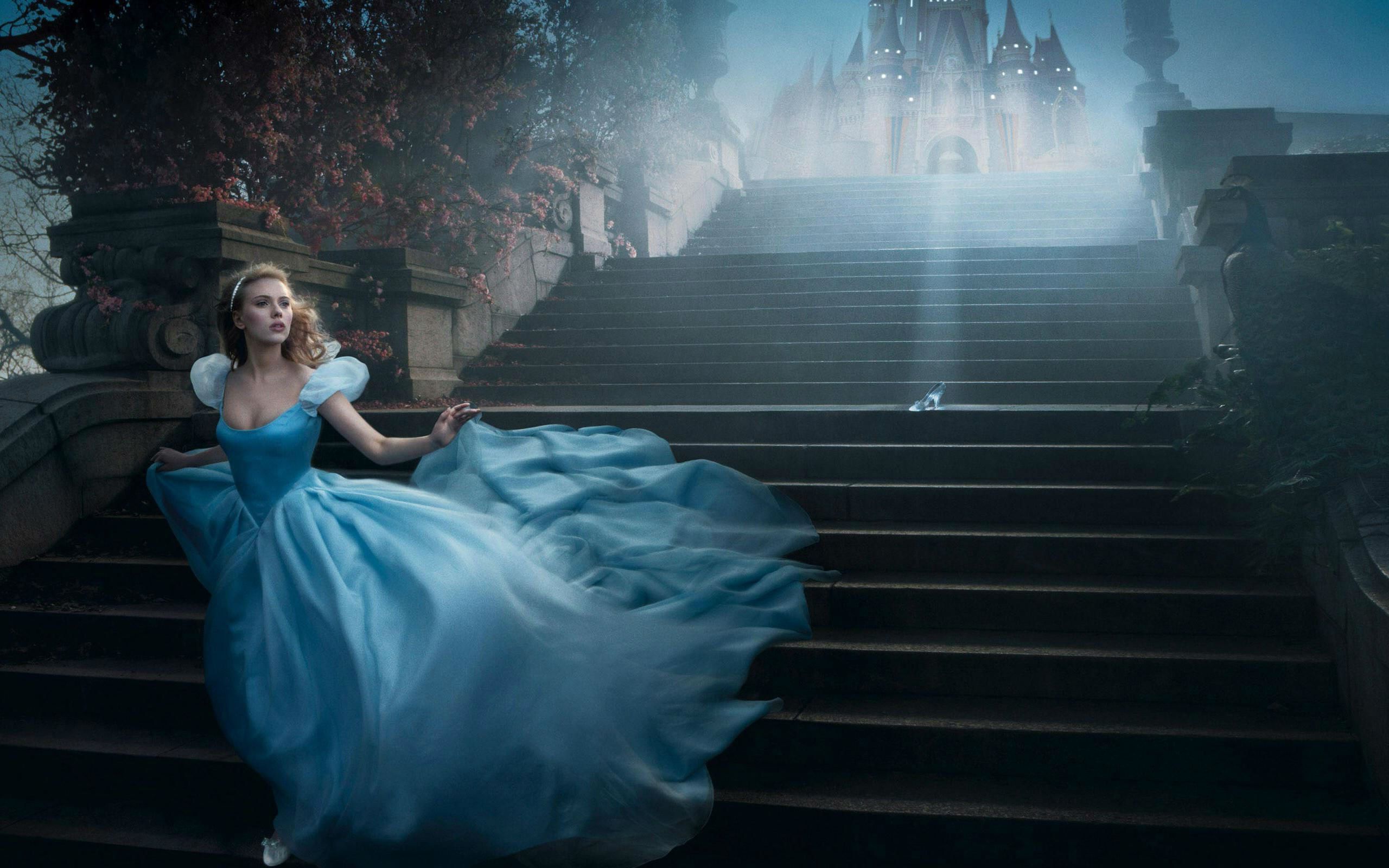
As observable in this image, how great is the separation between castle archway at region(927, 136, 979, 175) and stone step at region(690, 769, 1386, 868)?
44.6 meters

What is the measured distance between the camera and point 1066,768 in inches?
114

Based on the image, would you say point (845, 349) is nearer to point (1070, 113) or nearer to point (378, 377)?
point (378, 377)

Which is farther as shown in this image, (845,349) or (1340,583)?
(845,349)

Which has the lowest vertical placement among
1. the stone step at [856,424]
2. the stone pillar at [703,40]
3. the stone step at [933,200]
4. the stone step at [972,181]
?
the stone step at [856,424]

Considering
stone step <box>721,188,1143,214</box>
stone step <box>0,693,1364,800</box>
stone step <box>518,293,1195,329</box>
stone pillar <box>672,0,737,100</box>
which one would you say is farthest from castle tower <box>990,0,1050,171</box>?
stone step <box>0,693,1364,800</box>

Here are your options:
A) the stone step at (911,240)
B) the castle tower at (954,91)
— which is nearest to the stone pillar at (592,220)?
the stone step at (911,240)

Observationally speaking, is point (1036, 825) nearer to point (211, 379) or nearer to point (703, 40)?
point (211, 379)

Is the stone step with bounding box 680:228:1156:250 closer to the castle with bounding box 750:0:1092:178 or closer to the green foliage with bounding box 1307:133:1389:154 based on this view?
the green foliage with bounding box 1307:133:1389:154

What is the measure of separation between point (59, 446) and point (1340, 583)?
543 cm

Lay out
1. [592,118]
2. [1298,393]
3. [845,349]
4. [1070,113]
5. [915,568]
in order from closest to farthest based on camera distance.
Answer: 1. [1298,393]
2. [915,568]
3. [845,349]
4. [592,118]
5. [1070,113]

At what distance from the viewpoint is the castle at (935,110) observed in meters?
43.8

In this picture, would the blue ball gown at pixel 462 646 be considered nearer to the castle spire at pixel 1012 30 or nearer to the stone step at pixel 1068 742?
the stone step at pixel 1068 742

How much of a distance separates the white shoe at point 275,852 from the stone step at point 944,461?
2.34 meters

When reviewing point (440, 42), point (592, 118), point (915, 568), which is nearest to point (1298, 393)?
point (915, 568)
